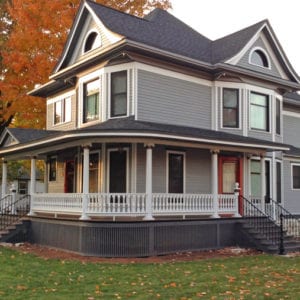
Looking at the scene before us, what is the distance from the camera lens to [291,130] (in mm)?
25062

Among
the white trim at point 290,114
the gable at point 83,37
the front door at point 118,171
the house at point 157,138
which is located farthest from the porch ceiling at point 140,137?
the white trim at point 290,114

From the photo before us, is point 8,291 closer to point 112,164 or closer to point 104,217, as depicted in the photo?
point 104,217

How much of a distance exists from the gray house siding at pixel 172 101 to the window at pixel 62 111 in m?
5.91

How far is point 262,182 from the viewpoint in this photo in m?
19.1

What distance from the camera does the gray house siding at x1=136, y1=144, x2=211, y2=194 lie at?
1720 centimetres

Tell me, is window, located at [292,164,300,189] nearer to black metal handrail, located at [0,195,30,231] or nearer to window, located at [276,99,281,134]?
window, located at [276,99,281,134]

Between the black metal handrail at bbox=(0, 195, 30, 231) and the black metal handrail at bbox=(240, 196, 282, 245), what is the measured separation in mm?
8981

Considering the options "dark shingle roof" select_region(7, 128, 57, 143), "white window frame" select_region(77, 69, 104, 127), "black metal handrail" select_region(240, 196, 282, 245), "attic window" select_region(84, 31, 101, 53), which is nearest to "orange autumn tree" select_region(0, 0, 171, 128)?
"dark shingle roof" select_region(7, 128, 57, 143)

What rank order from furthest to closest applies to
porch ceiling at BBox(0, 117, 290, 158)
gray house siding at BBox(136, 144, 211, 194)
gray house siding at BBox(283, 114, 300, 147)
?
gray house siding at BBox(283, 114, 300, 147), gray house siding at BBox(136, 144, 211, 194), porch ceiling at BBox(0, 117, 290, 158)

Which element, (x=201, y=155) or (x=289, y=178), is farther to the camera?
(x=289, y=178)

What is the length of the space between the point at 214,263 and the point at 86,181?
4883 mm

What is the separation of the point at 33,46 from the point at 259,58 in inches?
477

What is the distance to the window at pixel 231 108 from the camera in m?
20.0

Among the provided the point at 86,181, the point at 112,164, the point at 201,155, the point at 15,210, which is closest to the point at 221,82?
the point at 201,155
